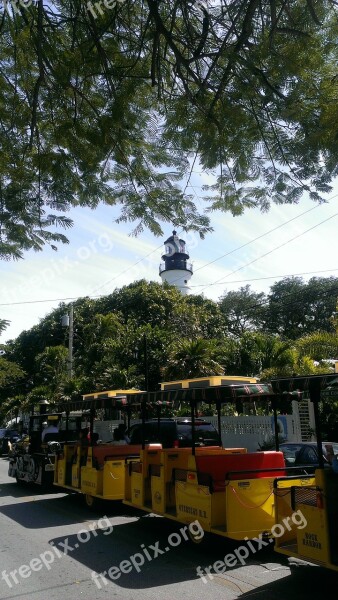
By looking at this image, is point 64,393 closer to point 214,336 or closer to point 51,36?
point 214,336

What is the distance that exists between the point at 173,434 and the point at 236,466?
4.53 m

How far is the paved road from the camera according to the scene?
5.79m

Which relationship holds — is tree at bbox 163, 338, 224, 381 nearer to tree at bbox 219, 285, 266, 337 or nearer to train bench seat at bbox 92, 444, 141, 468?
train bench seat at bbox 92, 444, 141, 468

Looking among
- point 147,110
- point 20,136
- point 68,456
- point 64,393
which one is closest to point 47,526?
point 68,456

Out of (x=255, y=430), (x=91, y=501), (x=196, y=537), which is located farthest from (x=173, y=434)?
(x=255, y=430)

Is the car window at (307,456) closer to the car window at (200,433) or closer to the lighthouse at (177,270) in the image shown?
the car window at (200,433)

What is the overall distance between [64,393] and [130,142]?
2464cm

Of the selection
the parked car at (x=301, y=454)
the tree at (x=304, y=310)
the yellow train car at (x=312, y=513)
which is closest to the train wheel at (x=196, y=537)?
the yellow train car at (x=312, y=513)

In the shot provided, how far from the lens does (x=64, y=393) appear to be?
30094 mm

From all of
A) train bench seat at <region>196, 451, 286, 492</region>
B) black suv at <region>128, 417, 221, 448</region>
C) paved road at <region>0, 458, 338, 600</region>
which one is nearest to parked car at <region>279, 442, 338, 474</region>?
black suv at <region>128, 417, 221, 448</region>

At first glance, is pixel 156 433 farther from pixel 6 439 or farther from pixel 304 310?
pixel 304 310

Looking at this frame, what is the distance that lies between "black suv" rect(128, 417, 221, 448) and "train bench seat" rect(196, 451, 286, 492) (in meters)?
3.67

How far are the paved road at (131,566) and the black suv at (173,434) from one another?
97.4 inches

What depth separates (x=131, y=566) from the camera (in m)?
6.77
